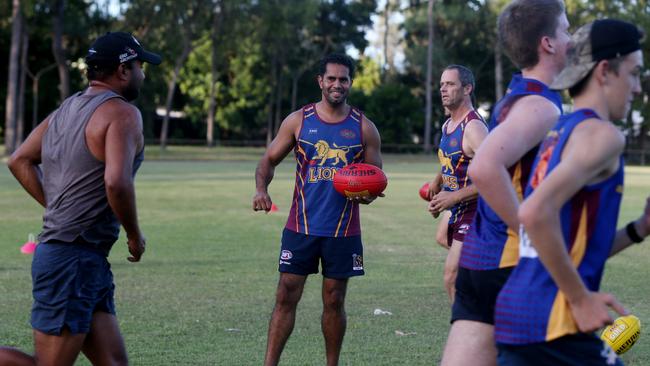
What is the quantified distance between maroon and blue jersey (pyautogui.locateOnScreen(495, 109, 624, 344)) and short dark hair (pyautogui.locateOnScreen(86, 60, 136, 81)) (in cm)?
265

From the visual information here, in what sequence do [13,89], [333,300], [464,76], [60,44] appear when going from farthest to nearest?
[60,44] → [13,89] → [464,76] → [333,300]

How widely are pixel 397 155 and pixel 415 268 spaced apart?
2244 inches

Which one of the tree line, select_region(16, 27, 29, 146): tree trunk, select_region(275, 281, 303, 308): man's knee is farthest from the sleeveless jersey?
select_region(16, 27, 29, 146): tree trunk

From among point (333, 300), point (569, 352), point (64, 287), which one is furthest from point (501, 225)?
point (333, 300)

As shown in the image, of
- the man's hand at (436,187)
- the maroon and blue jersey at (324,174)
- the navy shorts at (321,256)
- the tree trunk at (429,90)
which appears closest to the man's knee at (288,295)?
the navy shorts at (321,256)

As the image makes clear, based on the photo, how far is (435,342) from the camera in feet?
28.5

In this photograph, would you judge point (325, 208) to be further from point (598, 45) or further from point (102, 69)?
point (598, 45)

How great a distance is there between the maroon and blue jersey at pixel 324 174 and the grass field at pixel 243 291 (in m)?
1.06

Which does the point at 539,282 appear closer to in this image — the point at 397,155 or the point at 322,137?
the point at 322,137

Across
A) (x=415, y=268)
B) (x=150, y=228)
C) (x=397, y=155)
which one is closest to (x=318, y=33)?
(x=397, y=155)

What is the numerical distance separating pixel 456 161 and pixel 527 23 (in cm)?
425

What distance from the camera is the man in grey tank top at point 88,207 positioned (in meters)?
5.40

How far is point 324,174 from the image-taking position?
7895 millimetres

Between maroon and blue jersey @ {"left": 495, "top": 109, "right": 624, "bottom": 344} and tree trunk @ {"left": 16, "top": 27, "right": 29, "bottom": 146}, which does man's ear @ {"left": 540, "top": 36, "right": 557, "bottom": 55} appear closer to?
maroon and blue jersey @ {"left": 495, "top": 109, "right": 624, "bottom": 344}
